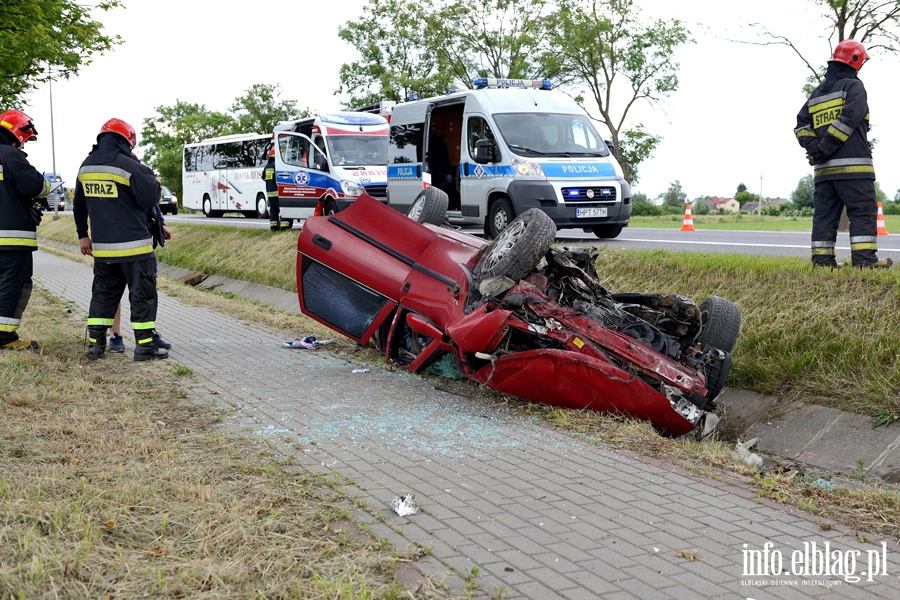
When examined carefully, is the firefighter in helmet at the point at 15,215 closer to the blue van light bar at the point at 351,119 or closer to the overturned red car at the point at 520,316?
the overturned red car at the point at 520,316

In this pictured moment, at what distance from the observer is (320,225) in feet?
23.8

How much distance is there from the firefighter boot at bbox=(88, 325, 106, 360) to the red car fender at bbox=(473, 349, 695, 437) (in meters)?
3.94

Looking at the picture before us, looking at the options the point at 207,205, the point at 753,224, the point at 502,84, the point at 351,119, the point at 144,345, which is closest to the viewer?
the point at 144,345

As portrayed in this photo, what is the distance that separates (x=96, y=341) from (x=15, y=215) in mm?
1401

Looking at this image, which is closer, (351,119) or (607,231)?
(607,231)

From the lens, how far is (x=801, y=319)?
658cm

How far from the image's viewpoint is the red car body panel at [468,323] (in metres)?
5.50

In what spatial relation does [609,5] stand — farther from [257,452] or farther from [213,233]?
[257,452]

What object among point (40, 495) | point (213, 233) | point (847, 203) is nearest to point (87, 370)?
point (40, 495)

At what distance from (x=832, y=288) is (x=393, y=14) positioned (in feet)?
132

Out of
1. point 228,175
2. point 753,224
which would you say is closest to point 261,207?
point 228,175

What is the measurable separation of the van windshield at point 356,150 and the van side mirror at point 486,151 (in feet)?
26.9

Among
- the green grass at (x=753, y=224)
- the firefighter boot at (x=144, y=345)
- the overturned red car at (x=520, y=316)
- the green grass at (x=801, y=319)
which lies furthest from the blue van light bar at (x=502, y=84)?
the firefighter boot at (x=144, y=345)

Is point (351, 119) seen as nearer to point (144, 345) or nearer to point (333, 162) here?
point (333, 162)
